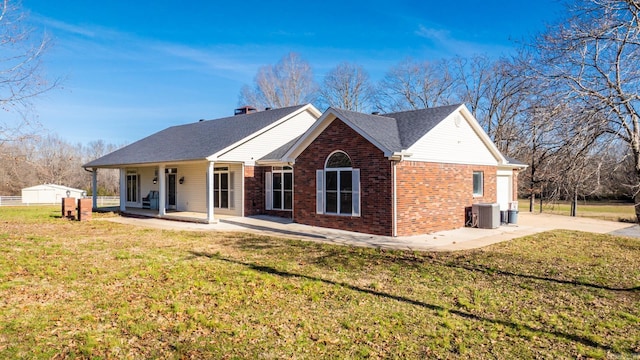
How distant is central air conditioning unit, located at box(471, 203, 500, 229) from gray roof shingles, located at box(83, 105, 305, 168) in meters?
10.5

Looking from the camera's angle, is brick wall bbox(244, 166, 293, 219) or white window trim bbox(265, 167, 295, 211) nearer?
white window trim bbox(265, 167, 295, 211)

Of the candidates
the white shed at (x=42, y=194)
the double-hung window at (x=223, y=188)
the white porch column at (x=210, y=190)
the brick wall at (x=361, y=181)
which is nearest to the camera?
the brick wall at (x=361, y=181)

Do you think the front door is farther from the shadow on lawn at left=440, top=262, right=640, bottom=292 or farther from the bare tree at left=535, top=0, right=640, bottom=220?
the bare tree at left=535, top=0, right=640, bottom=220

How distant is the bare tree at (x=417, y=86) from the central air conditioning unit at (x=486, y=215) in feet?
77.2

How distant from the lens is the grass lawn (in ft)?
15.3

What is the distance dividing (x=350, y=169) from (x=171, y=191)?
13.3 metres

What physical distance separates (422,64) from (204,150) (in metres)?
27.1

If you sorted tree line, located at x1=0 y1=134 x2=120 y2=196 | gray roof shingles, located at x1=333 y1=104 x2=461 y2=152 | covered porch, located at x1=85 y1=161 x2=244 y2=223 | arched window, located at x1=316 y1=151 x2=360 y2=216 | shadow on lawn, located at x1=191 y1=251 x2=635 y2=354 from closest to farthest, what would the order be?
shadow on lawn, located at x1=191 y1=251 x2=635 y2=354 → gray roof shingles, located at x1=333 y1=104 x2=461 y2=152 → arched window, located at x1=316 y1=151 x2=360 y2=216 → covered porch, located at x1=85 y1=161 x2=244 y2=223 → tree line, located at x1=0 y1=134 x2=120 y2=196

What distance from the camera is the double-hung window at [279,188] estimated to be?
17906 mm

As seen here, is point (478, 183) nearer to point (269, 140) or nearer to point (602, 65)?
point (269, 140)

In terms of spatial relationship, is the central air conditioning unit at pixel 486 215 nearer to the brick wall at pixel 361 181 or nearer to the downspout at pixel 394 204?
the downspout at pixel 394 204

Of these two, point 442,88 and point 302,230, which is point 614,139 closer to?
point 302,230

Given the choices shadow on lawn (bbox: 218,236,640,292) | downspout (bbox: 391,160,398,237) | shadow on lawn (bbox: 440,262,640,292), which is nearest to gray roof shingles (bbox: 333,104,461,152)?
downspout (bbox: 391,160,398,237)

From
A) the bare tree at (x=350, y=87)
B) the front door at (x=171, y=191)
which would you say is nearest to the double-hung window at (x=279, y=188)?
the front door at (x=171, y=191)
